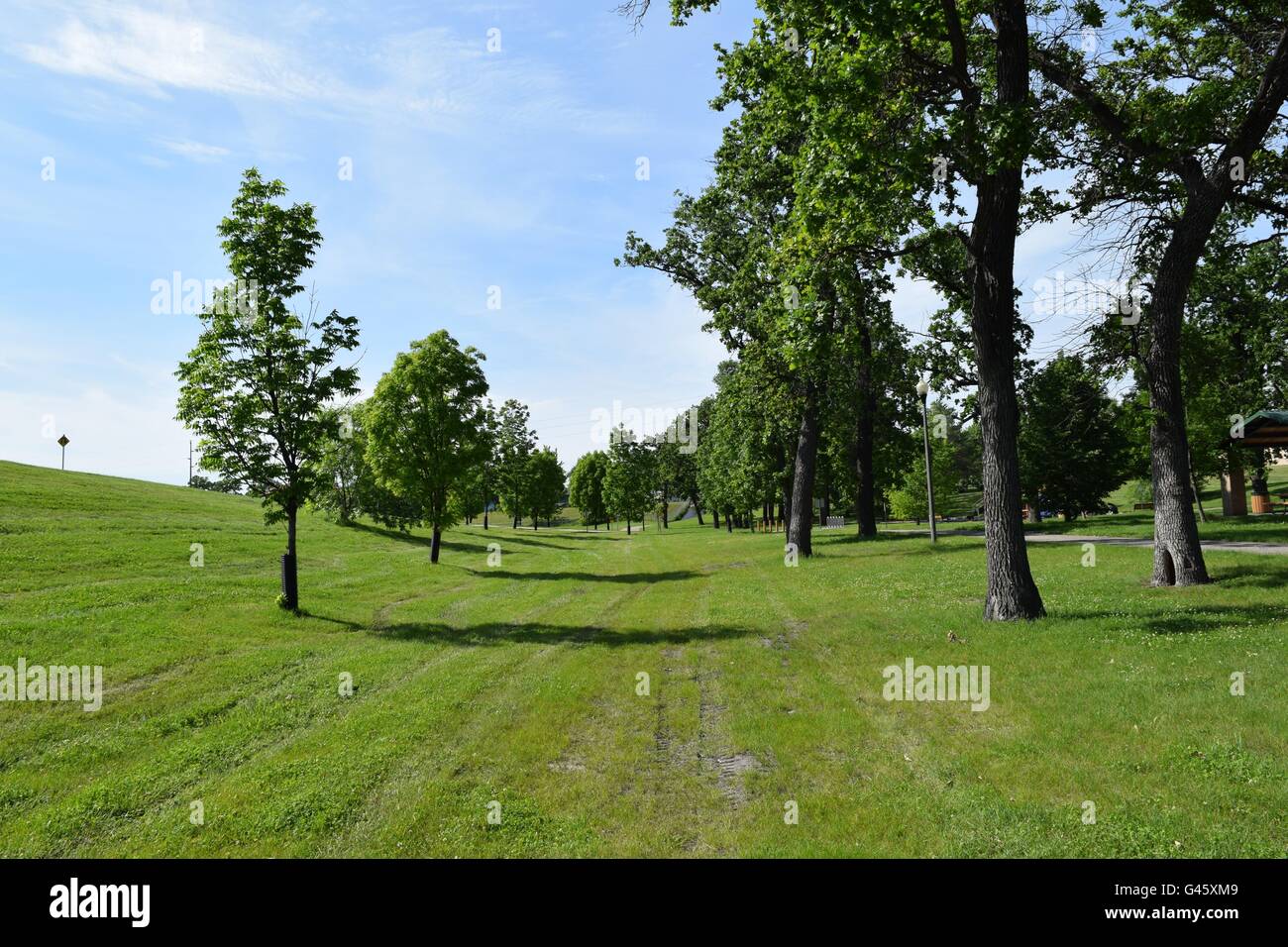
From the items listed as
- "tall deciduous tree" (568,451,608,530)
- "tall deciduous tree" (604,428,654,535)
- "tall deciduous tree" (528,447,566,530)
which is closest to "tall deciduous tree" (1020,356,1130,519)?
"tall deciduous tree" (604,428,654,535)

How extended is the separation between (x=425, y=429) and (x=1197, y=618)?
96.3ft

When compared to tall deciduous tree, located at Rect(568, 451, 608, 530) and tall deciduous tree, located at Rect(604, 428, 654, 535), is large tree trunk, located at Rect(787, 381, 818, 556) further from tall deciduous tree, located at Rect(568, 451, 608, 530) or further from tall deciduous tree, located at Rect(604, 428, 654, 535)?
tall deciduous tree, located at Rect(568, 451, 608, 530)

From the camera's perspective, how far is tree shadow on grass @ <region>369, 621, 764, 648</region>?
585 inches

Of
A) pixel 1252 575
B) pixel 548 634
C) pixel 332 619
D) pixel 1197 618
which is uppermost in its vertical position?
pixel 1252 575

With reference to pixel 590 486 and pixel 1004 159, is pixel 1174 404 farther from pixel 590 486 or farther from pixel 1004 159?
pixel 590 486

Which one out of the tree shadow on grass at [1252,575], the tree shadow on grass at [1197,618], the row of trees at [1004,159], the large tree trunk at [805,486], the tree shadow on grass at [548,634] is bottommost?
the tree shadow on grass at [548,634]

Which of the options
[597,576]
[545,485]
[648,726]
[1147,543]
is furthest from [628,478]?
[648,726]

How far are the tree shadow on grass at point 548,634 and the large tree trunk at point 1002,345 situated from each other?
5075 mm

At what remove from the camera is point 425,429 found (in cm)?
3306

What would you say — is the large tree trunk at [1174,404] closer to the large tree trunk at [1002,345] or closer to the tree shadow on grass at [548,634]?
the large tree trunk at [1002,345]

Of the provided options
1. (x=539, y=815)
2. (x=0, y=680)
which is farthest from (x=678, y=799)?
(x=0, y=680)

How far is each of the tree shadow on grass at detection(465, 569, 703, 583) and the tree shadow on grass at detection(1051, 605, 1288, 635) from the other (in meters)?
15.9

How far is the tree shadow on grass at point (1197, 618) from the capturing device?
11586 mm

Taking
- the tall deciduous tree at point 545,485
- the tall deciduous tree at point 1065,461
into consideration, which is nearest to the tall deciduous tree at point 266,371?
the tall deciduous tree at point 1065,461
